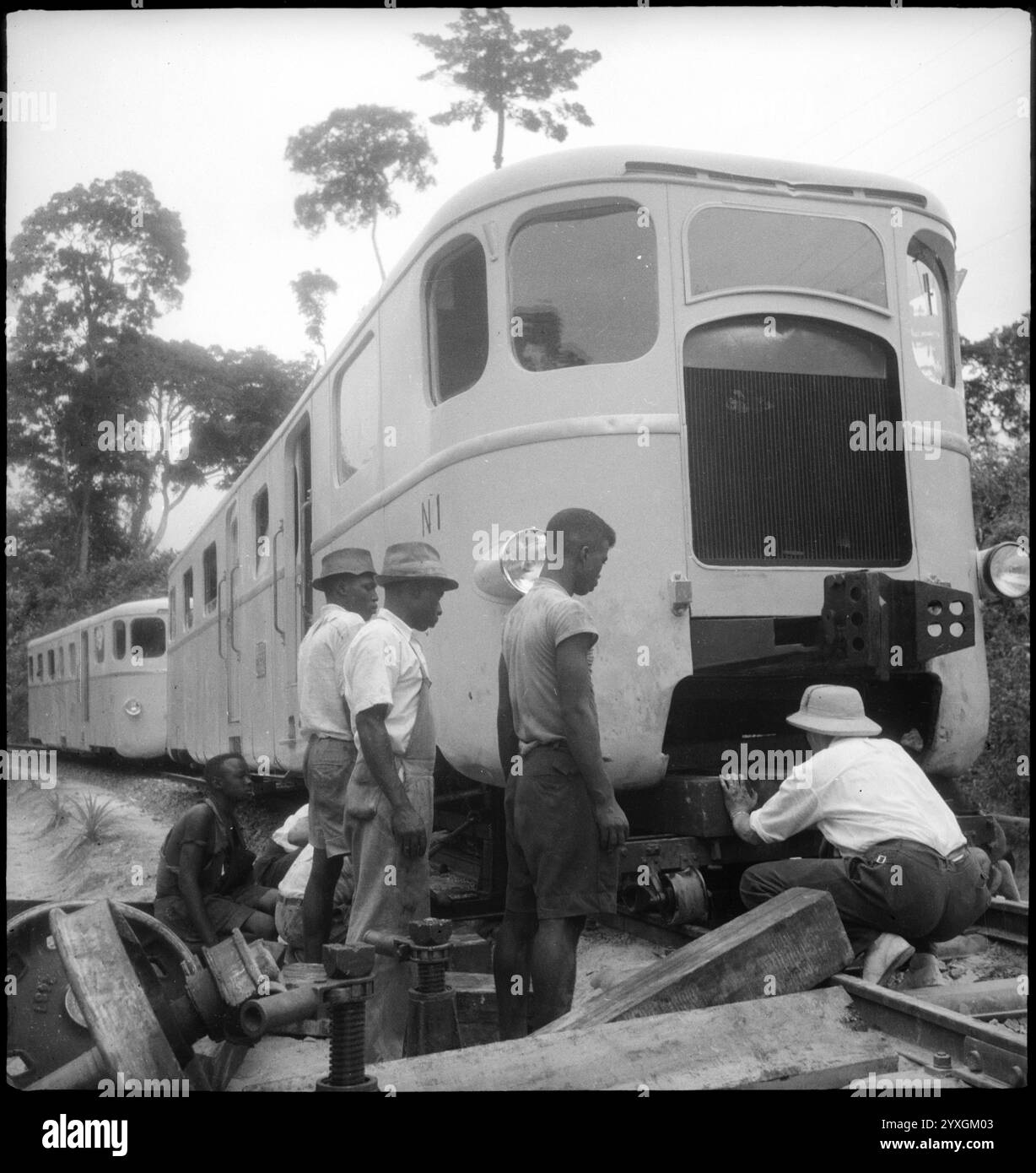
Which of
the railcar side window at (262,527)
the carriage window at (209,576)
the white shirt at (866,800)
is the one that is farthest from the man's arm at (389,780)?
the carriage window at (209,576)

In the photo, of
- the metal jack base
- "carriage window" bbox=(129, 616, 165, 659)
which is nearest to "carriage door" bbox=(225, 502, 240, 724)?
"carriage window" bbox=(129, 616, 165, 659)

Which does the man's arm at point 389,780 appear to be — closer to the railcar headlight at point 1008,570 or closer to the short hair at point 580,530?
the short hair at point 580,530

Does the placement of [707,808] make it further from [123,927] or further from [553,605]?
[123,927]

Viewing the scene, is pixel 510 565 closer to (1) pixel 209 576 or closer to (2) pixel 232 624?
(2) pixel 232 624

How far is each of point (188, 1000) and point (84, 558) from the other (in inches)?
354

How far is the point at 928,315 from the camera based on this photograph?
5074 millimetres

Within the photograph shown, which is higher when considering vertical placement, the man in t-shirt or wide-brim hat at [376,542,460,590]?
wide-brim hat at [376,542,460,590]

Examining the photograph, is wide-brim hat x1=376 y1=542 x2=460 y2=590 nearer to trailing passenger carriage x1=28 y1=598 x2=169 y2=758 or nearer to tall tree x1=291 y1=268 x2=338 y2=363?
tall tree x1=291 y1=268 x2=338 y2=363

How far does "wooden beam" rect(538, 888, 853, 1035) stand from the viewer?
2908 millimetres

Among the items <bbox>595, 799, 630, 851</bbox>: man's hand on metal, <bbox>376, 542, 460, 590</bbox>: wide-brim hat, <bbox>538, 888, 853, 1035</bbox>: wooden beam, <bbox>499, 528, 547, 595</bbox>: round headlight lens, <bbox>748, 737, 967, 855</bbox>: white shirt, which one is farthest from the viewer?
<bbox>499, 528, 547, 595</bbox>: round headlight lens

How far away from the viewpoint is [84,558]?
11.0m

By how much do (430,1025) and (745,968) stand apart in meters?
0.79

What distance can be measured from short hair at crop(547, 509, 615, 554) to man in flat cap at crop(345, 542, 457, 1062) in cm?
65
